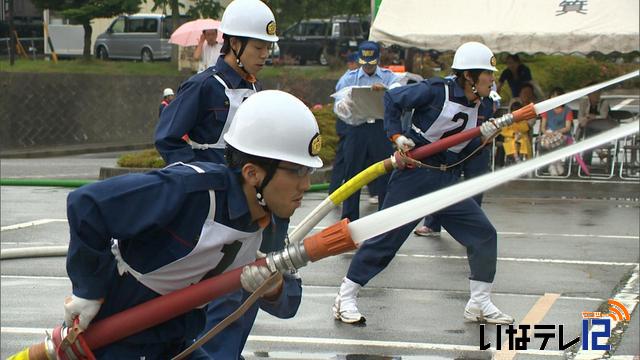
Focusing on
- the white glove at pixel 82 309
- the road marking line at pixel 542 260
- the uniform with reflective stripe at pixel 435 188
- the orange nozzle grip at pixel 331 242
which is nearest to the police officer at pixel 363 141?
the road marking line at pixel 542 260

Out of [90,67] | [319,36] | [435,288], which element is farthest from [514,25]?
[319,36]

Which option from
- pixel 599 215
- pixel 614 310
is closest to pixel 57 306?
pixel 614 310

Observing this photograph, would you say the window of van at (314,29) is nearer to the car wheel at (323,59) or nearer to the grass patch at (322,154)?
the car wheel at (323,59)

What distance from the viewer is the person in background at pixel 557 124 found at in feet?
57.3

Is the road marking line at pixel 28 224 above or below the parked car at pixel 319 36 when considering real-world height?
above

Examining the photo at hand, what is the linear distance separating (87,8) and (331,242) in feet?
92.2

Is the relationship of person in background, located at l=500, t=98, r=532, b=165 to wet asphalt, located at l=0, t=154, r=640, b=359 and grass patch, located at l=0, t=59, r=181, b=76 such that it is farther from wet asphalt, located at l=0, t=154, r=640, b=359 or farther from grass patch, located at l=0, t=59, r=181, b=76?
grass patch, located at l=0, t=59, r=181, b=76

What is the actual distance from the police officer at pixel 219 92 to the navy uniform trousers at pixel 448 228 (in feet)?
5.56

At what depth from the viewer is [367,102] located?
1260cm

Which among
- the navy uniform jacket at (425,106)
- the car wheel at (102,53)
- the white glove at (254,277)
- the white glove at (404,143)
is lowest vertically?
the car wheel at (102,53)

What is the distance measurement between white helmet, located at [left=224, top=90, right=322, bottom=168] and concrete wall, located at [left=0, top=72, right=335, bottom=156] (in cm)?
2176

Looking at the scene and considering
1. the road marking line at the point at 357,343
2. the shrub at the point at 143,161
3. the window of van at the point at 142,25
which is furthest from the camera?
the window of van at the point at 142,25

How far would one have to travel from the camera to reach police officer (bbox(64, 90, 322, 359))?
356 centimetres

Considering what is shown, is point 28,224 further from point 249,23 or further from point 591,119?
point 591,119
